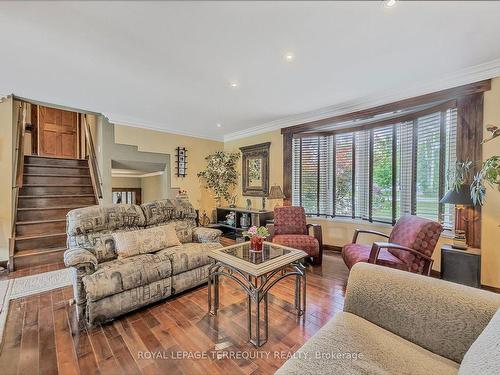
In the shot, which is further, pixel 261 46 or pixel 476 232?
pixel 476 232

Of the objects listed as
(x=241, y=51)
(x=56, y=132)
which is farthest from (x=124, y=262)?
(x=56, y=132)

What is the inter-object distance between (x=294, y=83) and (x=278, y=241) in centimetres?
219

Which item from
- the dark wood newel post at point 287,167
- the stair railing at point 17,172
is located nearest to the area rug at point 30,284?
the stair railing at point 17,172

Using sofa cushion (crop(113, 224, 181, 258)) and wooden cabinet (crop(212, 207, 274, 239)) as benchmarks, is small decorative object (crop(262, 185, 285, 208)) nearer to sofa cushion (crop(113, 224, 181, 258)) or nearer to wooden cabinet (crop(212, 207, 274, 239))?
wooden cabinet (crop(212, 207, 274, 239))

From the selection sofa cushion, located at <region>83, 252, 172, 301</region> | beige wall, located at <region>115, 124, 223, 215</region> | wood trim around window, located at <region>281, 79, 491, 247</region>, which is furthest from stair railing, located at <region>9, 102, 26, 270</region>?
wood trim around window, located at <region>281, 79, 491, 247</region>

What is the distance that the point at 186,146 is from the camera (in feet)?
17.2

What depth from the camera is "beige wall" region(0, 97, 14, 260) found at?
11.0 ft

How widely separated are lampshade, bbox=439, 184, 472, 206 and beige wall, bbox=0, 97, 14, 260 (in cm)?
598

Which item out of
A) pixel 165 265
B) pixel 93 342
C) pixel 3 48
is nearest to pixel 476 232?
pixel 165 265

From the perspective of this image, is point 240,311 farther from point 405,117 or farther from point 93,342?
point 405,117

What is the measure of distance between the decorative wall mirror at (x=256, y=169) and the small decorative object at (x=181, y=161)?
1.36 m

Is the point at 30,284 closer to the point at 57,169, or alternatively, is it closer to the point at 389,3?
the point at 57,169

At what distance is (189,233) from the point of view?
3.29 metres

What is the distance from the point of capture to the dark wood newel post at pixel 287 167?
4477 millimetres
